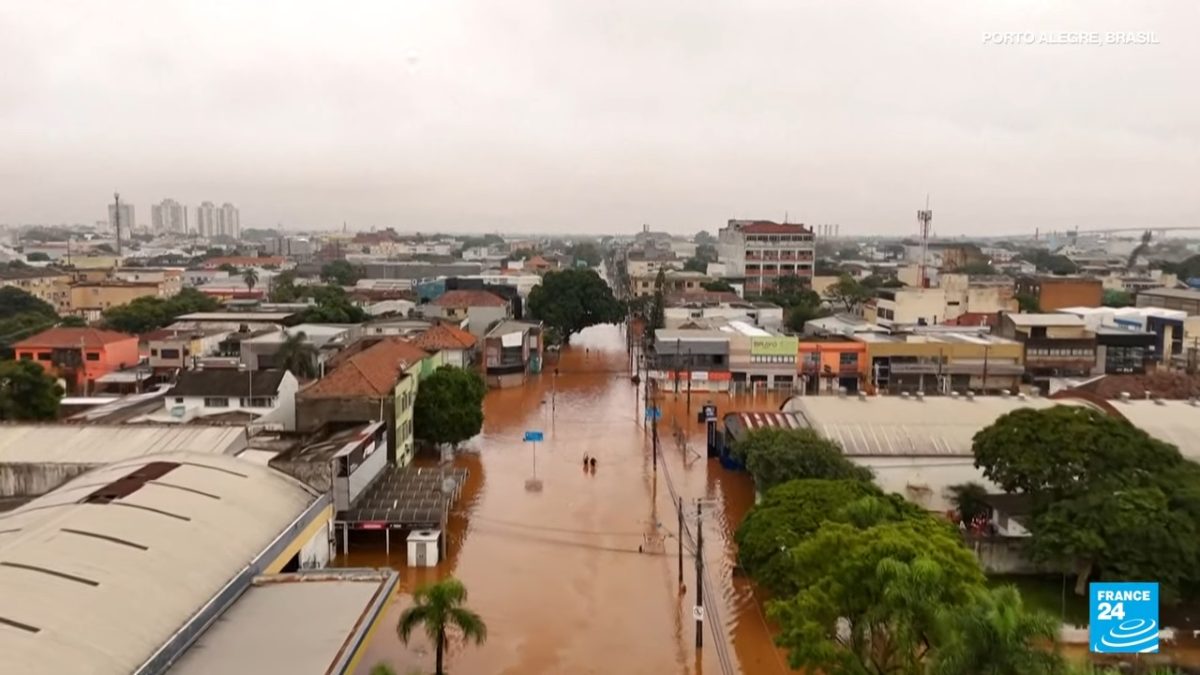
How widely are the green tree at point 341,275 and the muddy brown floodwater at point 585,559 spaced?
179ft

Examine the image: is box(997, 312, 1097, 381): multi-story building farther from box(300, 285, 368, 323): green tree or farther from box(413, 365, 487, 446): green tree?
box(300, 285, 368, 323): green tree

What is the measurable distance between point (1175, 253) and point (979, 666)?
177 metres

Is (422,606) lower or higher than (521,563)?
higher

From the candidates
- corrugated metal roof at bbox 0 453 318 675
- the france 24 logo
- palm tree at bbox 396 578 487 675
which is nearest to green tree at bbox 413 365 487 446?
corrugated metal roof at bbox 0 453 318 675

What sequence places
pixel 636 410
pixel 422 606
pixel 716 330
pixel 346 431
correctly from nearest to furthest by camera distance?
pixel 422 606 → pixel 346 431 → pixel 636 410 → pixel 716 330

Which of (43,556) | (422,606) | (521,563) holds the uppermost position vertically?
(43,556)

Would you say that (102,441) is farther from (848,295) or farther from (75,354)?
(848,295)

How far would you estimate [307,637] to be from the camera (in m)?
10.8

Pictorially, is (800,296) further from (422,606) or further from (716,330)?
(422,606)

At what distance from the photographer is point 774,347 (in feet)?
119

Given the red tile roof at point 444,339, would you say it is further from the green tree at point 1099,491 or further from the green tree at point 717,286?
the green tree at point 717,286

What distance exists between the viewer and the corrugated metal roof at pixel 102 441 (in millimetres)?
18328

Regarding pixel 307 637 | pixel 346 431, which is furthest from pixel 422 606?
pixel 346 431

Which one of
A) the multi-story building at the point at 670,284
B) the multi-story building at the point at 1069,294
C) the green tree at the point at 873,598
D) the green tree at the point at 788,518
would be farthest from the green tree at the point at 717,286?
the green tree at the point at 873,598
